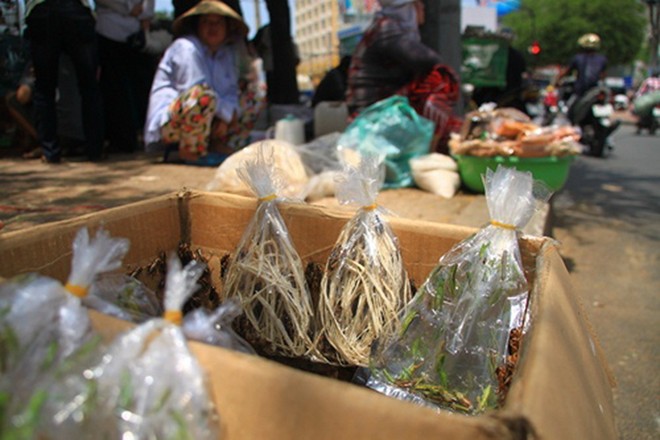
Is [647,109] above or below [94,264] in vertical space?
below

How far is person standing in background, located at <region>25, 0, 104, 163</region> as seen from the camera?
4008 millimetres

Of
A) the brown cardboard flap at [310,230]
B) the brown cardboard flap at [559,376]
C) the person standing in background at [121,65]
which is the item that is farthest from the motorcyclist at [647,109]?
the brown cardboard flap at [559,376]

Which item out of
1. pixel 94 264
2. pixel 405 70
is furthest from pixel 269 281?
pixel 405 70

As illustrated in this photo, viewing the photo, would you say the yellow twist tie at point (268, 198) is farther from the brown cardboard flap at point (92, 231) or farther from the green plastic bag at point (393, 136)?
the green plastic bag at point (393, 136)

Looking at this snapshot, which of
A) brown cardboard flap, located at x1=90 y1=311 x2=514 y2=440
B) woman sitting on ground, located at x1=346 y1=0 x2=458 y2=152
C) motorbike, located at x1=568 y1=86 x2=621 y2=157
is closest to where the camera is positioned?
brown cardboard flap, located at x1=90 y1=311 x2=514 y2=440

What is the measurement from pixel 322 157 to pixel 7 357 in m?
3.20

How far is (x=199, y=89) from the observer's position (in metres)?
4.05

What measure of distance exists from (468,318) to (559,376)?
18.1 inches

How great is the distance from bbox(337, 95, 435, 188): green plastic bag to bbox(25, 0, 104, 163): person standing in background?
220 cm

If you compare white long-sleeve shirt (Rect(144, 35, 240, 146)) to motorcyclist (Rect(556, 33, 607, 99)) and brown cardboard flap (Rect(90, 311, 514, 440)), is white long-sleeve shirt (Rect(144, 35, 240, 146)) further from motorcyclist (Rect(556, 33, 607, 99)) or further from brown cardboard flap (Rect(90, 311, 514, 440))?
motorcyclist (Rect(556, 33, 607, 99))

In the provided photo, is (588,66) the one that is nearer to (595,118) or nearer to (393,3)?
(595,118)

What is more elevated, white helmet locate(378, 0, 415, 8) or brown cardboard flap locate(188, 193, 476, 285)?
white helmet locate(378, 0, 415, 8)

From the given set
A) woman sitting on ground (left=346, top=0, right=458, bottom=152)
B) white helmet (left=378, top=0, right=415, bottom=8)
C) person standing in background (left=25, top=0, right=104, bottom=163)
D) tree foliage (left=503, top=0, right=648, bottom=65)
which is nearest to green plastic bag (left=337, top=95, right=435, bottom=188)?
woman sitting on ground (left=346, top=0, right=458, bottom=152)

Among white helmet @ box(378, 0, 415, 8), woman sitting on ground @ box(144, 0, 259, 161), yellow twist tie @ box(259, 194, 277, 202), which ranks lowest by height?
yellow twist tie @ box(259, 194, 277, 202)
